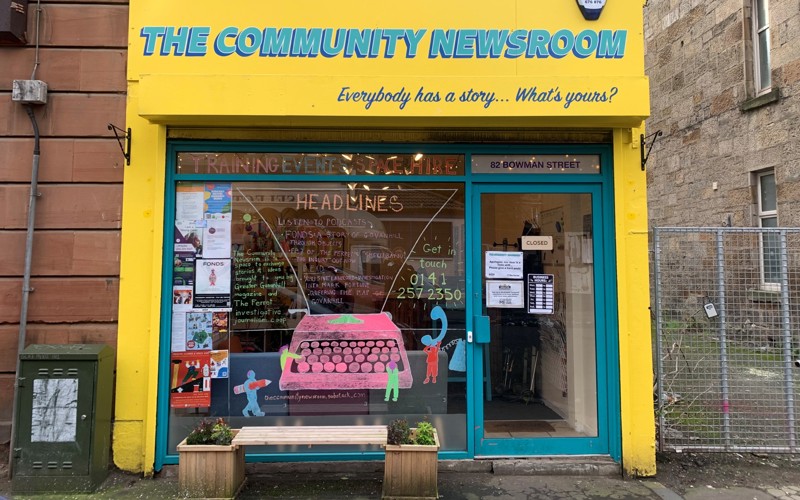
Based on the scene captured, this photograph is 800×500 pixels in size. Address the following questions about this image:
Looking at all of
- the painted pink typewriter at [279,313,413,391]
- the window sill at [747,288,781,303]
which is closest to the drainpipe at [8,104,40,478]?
the painted pink typewriter at [279,313,413,391]

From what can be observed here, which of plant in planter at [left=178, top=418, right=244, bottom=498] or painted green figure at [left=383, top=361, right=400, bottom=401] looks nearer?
plant in planter at [left=178, top=418, right=244, bottom=498]

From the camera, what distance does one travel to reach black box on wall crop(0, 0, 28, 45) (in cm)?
423

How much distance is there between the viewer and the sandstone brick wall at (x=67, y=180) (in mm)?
4254

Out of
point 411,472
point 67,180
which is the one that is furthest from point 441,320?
point 67,180

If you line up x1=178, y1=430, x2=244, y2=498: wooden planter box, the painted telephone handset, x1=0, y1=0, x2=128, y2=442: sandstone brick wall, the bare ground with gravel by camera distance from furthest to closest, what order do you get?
1. the painted telephone handset
2. x1=0, y1=0, x2=128, y2=442: sandstone brick wall
3. the bare ground with gravel
4. x1=178, y1=430, x2=244, y2=498: wooden planter box

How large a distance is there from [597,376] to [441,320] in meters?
1.42

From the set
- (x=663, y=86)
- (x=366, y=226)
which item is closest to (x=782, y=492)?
(x=366, y=226)

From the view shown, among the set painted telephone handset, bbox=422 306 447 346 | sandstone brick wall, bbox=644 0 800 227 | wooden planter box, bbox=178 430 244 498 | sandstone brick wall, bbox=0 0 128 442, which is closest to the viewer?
wooden planter box, bbox=178 430 244 498

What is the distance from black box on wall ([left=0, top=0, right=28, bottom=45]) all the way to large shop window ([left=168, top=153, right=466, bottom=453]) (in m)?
1.66

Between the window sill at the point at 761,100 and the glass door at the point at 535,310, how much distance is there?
21.5 feet

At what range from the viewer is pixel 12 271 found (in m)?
4.26

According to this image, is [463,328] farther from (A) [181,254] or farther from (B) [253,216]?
(A) [181,254]

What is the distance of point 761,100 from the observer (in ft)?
29.2

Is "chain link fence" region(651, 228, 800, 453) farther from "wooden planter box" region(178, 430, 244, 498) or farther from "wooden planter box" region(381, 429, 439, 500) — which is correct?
"wooden planter box" region(178, 430, 244, 498)
